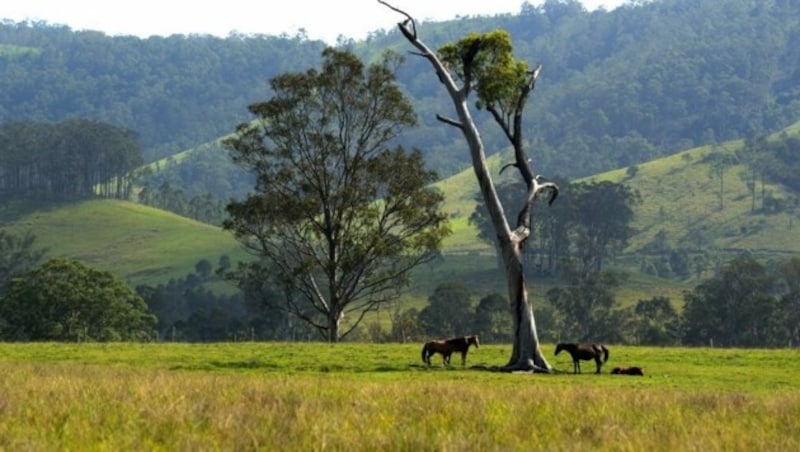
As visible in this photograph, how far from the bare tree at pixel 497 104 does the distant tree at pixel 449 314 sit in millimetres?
73643

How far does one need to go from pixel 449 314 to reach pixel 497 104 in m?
75.4

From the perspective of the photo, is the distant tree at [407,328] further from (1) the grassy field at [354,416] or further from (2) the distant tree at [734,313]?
(1) the grassy field at [354,416]

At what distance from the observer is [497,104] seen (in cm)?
3678

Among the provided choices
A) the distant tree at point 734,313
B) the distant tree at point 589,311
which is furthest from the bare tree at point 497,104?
the distant tree at point 589,311

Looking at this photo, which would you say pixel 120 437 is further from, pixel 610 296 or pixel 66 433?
pixel 610 296

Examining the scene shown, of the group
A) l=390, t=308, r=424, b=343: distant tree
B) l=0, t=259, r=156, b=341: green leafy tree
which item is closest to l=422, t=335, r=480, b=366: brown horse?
l=390, t=308, r=424, b=343: distant tree

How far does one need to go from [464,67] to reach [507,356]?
32.2ft

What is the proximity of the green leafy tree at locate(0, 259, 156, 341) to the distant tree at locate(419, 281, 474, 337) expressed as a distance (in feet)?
111

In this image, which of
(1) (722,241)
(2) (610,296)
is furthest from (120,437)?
(1) (722,241)

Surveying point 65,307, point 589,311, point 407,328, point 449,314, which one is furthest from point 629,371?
point 589,311

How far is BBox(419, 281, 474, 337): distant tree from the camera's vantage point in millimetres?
110625

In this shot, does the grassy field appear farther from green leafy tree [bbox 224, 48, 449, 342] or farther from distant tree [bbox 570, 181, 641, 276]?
distant tree [bbox 570, 181, 641, 276]

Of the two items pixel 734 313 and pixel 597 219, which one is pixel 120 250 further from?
pixel 734 313

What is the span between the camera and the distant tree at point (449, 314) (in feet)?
363
